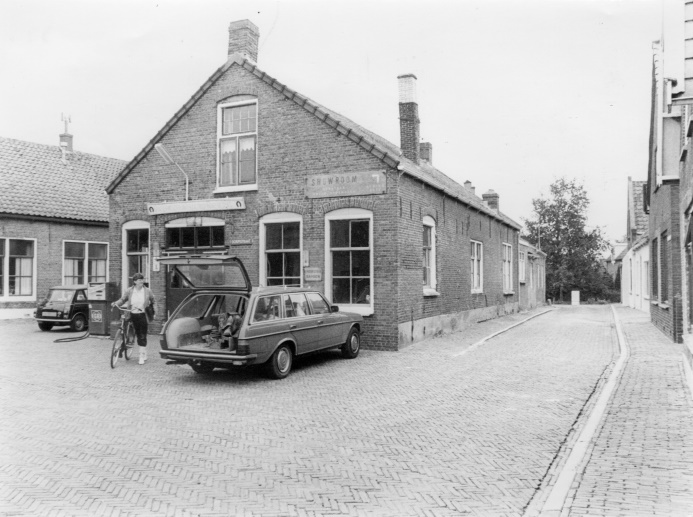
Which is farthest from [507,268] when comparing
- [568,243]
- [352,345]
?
[568,243]

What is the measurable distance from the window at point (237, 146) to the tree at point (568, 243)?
148ft

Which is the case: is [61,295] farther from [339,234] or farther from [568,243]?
[568,243]

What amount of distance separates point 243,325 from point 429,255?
7687 mm

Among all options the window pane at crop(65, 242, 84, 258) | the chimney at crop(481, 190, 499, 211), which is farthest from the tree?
the window pane at crop(65, 242, 84, 258)

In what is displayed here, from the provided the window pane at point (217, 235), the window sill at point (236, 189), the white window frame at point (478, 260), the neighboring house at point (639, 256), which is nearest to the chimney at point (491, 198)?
the neighboring house at point (639, 256)

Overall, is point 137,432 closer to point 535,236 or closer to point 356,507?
point 356,507

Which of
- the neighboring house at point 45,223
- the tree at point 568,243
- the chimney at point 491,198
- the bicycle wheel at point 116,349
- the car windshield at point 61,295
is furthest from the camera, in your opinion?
the tree at point 568,243

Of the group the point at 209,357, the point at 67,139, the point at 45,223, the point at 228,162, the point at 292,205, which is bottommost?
the point at 209,357

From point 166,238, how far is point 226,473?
11.3 m

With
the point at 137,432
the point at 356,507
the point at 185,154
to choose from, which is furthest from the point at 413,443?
the point at 185,154

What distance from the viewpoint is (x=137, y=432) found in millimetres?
6496

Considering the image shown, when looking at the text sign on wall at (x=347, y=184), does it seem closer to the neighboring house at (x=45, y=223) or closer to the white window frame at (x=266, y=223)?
the white window frame at (x=266, y=223)

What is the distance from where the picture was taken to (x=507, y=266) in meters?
25.8

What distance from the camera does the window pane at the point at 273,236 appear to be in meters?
14.2
